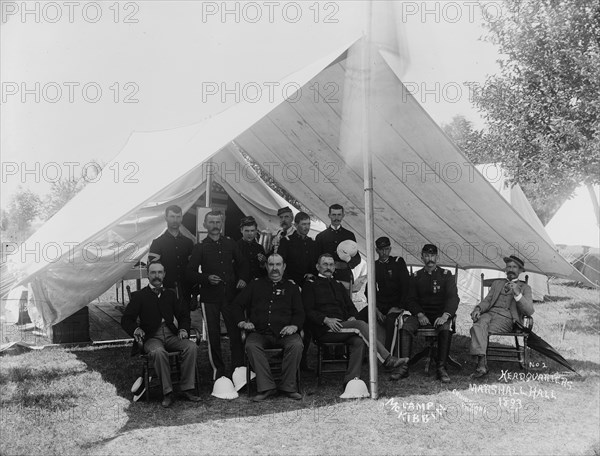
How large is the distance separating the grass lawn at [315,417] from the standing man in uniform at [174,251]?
99 cm

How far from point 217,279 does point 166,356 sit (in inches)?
34.8

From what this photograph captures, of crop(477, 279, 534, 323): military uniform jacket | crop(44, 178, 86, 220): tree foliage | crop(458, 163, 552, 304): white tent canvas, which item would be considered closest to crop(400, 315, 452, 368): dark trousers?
crop(477, 279, 534, 323): military uniform jacket

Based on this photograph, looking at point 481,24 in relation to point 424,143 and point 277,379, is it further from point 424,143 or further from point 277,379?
point 277,379

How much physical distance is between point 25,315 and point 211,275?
452 centimetres

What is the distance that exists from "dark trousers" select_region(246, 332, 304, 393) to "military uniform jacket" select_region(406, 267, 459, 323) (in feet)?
5.48

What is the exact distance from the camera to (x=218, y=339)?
5.33 metres

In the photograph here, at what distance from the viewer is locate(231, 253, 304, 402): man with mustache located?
477 centimetres

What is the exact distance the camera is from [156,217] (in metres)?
7.77

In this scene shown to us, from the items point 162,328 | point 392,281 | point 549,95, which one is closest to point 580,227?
point 549,95

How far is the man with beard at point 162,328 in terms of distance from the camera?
15.3 ft

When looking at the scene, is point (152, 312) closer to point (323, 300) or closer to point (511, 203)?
point (323, 300)

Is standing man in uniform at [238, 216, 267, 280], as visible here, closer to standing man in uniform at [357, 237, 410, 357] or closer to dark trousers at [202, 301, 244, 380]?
dark trousers at [202, 301, 244, 380]

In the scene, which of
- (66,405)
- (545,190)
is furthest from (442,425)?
(545,190)

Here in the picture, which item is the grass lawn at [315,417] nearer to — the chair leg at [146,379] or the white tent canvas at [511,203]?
the chair leg at [146,379]
